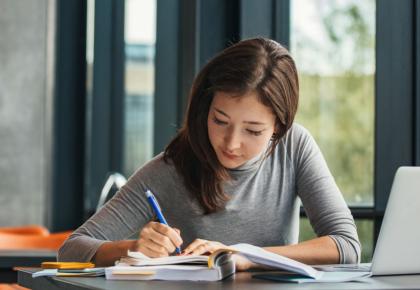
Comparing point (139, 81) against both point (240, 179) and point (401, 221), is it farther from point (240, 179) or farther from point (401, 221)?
point (401, 221)

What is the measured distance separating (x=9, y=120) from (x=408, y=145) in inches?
95.0

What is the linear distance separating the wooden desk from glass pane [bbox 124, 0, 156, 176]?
6.77ft

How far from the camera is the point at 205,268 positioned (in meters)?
1.80

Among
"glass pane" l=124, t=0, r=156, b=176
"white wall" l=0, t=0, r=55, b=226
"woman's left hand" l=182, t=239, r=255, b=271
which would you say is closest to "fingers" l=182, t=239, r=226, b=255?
"woman's left hand" l=182, t=239, r=255, b=271

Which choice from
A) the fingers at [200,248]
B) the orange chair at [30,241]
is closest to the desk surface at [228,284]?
the fingers at [200,248]

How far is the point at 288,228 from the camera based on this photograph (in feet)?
8.49

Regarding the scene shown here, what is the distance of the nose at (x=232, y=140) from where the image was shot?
232 centimetres

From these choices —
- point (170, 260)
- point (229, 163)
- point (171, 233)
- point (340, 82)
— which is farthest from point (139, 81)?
point (170, 260)

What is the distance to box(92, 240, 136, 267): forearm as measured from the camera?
221 cm

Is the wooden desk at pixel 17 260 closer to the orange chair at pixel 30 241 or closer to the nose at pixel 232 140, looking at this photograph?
the orange chair at pixel 30 241

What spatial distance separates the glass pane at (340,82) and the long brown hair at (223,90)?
1.53m

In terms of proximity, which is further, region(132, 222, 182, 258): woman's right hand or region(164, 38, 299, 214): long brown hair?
region(164, 38, 299, 214): long brown hair

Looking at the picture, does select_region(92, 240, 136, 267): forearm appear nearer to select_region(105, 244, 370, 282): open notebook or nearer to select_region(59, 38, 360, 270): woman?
select_region(59, 38, 360, 270): woman

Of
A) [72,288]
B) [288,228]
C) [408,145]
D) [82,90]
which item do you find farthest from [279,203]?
[82,90]
